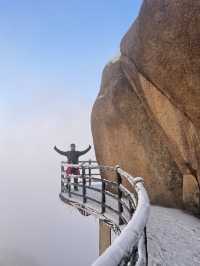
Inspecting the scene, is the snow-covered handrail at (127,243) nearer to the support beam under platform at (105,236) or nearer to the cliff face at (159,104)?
the cliff face at (159,104)

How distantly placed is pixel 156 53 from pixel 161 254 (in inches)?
231

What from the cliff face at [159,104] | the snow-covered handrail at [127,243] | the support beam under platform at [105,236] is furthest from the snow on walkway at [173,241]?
the support beam under platform at [105,236]

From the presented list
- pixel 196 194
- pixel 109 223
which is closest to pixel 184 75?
pixel 196 194

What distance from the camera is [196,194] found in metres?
8.88

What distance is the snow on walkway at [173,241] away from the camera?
4153mm

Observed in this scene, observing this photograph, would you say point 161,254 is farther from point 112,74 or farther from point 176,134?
point 112,74

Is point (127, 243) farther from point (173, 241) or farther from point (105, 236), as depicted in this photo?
point (105, 236)

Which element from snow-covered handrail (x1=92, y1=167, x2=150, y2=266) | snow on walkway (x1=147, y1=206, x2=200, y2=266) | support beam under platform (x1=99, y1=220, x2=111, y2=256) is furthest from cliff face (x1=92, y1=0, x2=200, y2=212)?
snow-covered handrail (x1=92, y1=167, x2=150, y2=266)

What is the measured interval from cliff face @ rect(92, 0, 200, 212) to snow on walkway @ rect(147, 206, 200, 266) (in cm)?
191

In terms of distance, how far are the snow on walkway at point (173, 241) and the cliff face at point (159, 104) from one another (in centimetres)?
191

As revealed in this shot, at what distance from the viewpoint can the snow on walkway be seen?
4153 mm

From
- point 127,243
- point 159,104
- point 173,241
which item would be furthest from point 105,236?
point 127,243

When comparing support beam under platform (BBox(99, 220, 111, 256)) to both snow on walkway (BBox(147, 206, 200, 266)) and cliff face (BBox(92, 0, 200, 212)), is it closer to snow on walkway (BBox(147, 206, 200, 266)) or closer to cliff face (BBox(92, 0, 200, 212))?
cliff face (BBox(92, 0, 200, 212))

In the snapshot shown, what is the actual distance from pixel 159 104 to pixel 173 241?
5551 mm
